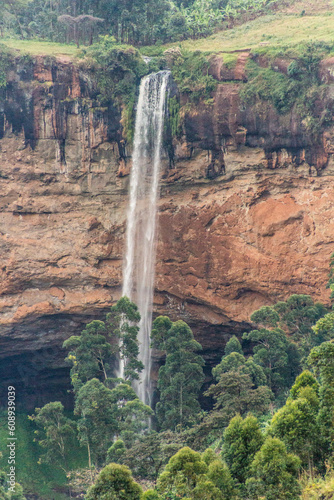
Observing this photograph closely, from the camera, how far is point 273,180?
30906 millimetres

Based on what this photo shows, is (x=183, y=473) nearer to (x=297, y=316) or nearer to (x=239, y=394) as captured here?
(x=239, y=394)

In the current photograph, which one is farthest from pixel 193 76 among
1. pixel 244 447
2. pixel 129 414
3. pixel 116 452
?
pixel 244 447

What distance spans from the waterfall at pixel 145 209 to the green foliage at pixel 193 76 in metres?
0.77

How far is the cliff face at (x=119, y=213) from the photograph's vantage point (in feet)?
101

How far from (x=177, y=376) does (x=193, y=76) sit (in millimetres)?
14151

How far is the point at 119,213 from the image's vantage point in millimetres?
34031

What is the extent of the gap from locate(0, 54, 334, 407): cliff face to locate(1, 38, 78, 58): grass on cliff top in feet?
3.19

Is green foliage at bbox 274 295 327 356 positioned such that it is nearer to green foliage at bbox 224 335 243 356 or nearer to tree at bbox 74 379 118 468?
green foliage at bbox 224 335 243 356

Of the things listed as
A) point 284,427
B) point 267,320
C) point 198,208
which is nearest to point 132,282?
point 198,208

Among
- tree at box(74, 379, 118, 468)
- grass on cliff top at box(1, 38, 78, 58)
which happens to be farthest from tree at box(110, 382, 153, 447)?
grass on cliff top at box(1, 38, 78, 58)

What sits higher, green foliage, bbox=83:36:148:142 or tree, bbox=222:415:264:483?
green foliage, bbox=83:36:148:142

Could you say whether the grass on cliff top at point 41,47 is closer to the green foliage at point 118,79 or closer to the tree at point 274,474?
the green foliage at point 118,79

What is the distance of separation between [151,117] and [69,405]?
1620 centimetres

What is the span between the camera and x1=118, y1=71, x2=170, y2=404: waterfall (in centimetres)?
3319
